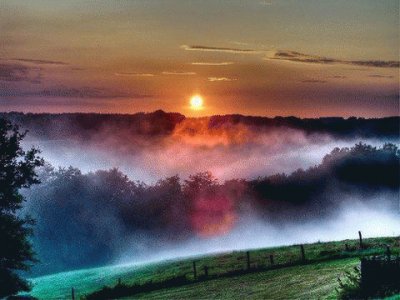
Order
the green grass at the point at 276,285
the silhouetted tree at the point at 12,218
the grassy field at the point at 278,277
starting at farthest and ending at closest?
1. the silhouetted tree at the point at 12,218
2. the grassy field at the point at 278,277
3. the green grass at the point at 276,285

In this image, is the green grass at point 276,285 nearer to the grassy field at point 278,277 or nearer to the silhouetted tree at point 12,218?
the grassy field at point 278,277

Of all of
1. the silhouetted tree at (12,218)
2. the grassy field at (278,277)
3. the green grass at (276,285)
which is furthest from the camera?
the silhouetted tree at (12,218)

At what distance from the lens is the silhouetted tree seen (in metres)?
52.7

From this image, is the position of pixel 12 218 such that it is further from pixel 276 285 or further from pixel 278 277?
pixel 276 285

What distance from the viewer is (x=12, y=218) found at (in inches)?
2111

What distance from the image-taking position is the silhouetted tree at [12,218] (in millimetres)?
52653

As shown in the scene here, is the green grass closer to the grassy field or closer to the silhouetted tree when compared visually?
the grassy field

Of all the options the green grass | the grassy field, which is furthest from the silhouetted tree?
the grassy field

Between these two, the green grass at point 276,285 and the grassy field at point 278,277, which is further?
the grassy field at point 278,277

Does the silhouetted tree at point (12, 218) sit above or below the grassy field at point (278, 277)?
above

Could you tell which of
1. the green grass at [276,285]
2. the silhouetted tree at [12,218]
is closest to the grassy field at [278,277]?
the green grass at [276,285]

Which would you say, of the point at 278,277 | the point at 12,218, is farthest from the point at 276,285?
the point at 12,218

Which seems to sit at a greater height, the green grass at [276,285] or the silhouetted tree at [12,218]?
the silhouetted tree at [12,218]

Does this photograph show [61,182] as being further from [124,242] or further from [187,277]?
[187,277]
